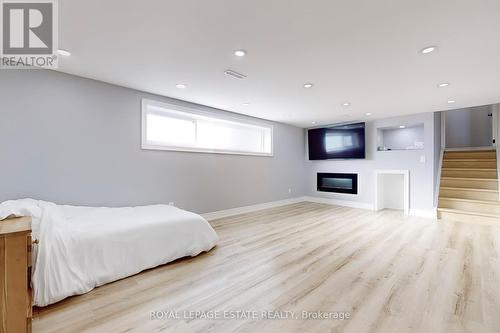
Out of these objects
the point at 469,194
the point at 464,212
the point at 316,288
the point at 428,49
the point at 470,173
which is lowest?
the point at 316,288

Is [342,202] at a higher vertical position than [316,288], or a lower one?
higher

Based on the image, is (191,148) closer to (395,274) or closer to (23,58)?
(23,58)

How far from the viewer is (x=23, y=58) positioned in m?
2.51

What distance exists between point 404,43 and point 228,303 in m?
2.91

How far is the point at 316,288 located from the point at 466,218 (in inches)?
170

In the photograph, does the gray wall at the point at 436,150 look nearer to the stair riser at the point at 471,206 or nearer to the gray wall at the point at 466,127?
the stair riser at the point at 471,206

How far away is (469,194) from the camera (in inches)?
188

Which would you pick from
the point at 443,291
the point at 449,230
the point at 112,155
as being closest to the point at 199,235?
the point at 112,155

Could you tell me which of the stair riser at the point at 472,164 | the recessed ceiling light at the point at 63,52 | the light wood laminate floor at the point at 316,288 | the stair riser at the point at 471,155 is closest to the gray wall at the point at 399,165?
the stair riser at the point at 472,164

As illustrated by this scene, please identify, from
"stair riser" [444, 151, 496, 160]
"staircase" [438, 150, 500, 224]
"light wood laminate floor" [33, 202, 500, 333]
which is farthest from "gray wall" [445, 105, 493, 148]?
"light wood laminate floor" [33, 202, 500, 333]

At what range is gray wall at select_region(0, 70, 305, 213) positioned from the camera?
2.63 m

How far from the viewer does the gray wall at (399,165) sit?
4906mm

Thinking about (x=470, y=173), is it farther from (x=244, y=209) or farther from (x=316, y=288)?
(x=316, y=288)

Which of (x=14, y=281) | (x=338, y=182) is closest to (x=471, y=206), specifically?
(x=338, y=182)
